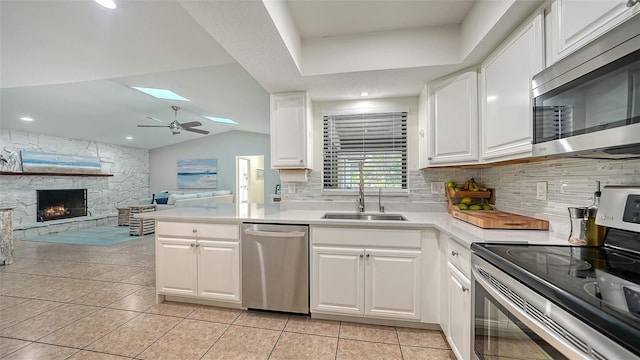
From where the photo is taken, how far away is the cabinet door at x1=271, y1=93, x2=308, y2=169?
2.42 metres

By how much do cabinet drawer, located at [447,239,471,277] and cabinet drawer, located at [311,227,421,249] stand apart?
0.87ft

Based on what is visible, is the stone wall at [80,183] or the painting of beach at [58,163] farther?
the painting of beach at [58,163]

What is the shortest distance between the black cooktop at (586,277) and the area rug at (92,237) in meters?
5.93

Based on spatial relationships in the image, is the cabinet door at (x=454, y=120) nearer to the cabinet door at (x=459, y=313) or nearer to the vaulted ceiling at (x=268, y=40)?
the vaulted ceiling at (x=268, y=40)

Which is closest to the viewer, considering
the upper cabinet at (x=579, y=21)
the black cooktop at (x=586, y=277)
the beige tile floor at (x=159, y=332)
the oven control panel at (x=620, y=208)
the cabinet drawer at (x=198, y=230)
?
the black cooktop at (x=586, y=277)

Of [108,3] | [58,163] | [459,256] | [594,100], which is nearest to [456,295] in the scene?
[459,256]

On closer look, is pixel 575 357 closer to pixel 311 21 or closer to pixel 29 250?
pixel 311 21

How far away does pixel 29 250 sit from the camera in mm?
4246

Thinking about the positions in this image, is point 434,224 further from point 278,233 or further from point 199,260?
point 199,260

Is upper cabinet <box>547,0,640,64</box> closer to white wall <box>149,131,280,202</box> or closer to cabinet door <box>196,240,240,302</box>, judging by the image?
cabinet door <box>196,240,240,302</box>

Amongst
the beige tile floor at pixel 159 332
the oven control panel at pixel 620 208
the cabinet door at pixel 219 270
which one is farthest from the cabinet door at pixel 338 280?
the oven control panel at pixel 620 208

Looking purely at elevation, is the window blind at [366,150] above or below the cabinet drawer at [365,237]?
above

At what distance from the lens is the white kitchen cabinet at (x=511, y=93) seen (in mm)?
1294

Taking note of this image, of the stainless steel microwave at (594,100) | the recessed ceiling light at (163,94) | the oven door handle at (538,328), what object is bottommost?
the oven door handle at (538,328)
